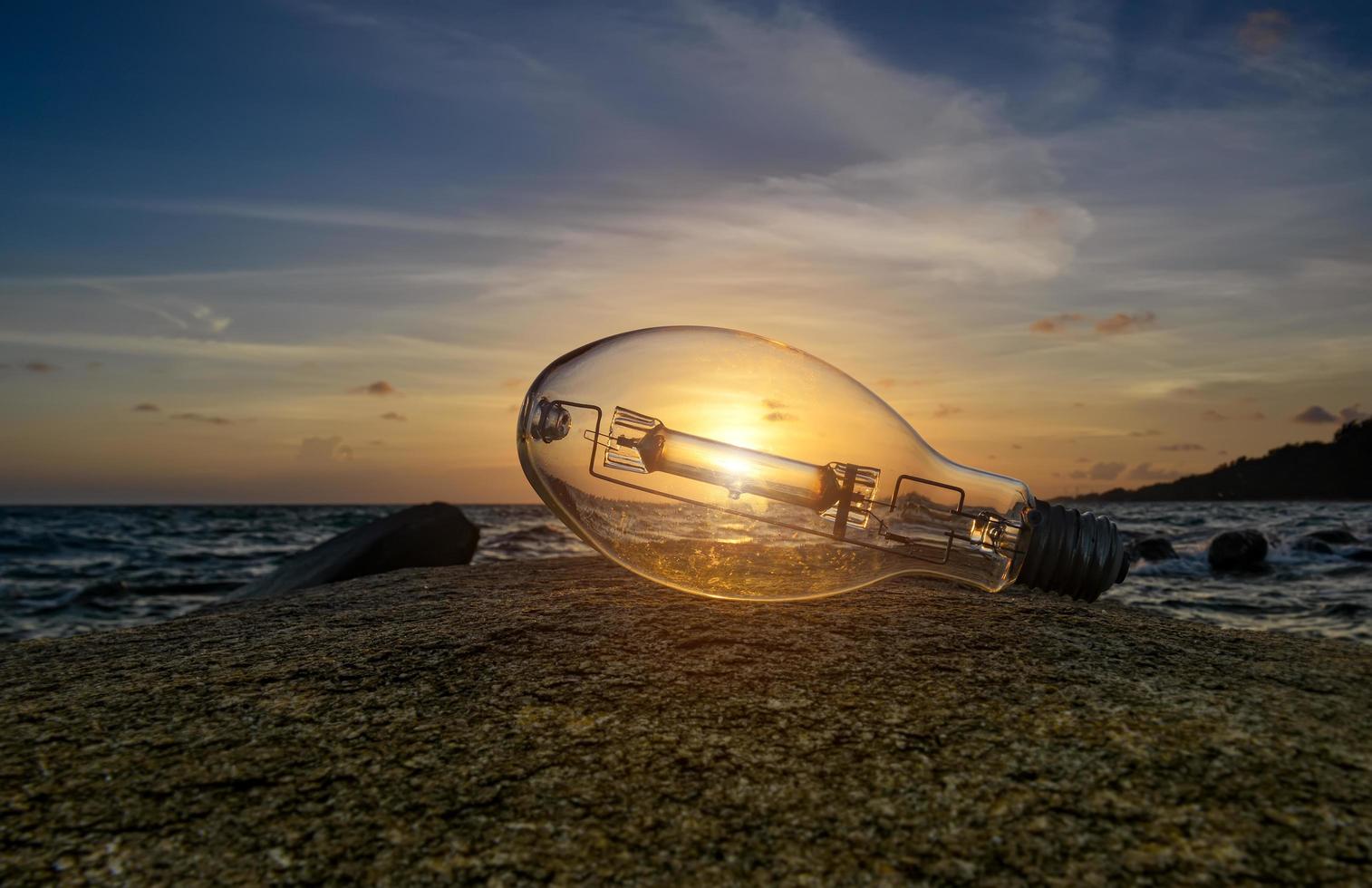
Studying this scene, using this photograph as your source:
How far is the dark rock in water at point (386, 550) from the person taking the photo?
5.78 metres

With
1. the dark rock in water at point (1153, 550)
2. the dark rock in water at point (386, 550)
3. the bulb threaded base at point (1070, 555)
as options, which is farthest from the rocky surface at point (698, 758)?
the dark rock in water at point (1153, 550)

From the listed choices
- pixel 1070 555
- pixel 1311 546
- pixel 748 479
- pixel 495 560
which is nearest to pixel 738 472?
pixel 748 479

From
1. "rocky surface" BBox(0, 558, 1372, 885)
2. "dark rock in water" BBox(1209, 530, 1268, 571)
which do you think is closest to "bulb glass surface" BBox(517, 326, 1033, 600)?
"rocky surface" BBox(0, 558, 1372, 885)

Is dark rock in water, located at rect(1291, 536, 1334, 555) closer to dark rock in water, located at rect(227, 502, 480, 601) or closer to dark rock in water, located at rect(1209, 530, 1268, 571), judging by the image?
dark rock in water, located at rect(1209, 530, 1268, 571)

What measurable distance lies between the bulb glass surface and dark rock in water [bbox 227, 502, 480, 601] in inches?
145

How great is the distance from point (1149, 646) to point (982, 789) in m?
1.06

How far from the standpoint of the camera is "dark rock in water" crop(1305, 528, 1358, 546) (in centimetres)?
1145

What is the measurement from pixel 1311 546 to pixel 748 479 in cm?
1168

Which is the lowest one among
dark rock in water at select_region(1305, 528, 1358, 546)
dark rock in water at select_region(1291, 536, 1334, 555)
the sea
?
the sea

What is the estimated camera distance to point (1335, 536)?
1178cm

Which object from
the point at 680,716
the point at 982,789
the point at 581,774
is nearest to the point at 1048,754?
the point at 982,789

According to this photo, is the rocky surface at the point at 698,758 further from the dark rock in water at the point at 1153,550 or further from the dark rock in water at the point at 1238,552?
the dark rock in water at the point at 1153,550

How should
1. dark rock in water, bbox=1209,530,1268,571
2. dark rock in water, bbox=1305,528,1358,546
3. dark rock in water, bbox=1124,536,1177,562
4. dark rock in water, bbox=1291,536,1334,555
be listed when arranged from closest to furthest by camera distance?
dark rock in water, bbox=1209,530,1268,571, dark rock in water, bbox=1291,536,1334,555, dark rock in water, bbox=1124,536,1177,562, dark rock in water, bbox=1305,528,1358,546

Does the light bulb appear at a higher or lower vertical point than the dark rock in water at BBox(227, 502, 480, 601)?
higher
